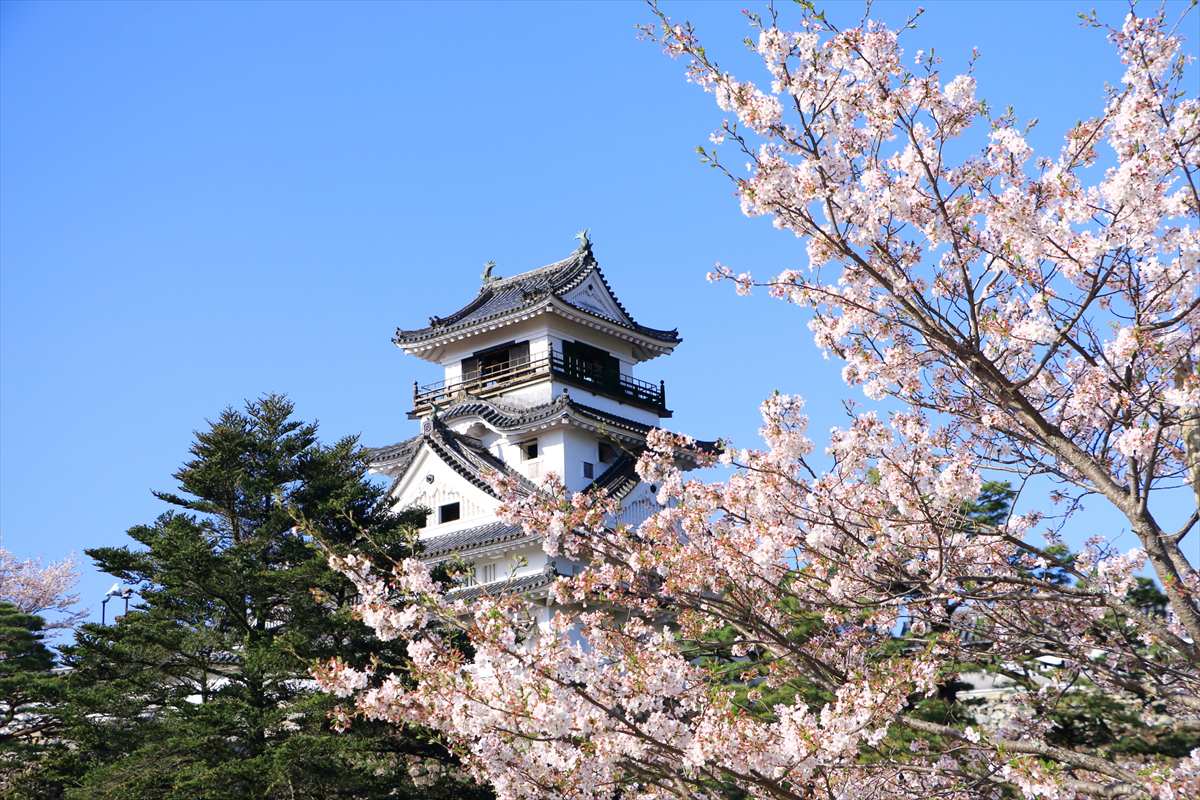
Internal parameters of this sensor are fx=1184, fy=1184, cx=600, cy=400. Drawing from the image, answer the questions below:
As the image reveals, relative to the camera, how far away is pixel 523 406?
3128 cm

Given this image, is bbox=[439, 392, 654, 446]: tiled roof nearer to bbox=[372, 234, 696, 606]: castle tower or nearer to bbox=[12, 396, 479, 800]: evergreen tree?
bbox=[372, 234, 696, 606]: castle tower

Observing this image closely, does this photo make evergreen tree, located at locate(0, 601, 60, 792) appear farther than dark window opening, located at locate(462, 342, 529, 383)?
No

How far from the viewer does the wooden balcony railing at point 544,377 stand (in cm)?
3128

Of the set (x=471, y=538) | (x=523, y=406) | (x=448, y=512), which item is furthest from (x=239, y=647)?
(x=523, y=406)

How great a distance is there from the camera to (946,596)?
626cm

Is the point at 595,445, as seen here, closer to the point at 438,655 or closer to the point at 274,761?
the point at 274,761

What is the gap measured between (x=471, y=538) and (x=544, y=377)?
5021 mm

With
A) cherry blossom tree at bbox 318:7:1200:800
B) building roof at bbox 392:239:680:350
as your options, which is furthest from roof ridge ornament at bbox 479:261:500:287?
cherry blossom tree at bbox 318:7:1200:800

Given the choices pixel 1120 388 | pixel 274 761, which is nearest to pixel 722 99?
pixel 1120 388

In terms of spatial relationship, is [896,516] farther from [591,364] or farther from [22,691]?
[591,364]

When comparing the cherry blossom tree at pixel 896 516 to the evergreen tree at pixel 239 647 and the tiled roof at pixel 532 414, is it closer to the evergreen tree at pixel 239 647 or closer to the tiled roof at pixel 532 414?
the evergreen tree at pixel 239 647

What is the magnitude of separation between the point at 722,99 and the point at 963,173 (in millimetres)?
1613

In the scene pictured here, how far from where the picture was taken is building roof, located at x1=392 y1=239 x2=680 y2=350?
31.6 m

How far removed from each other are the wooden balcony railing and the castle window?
3127mm
